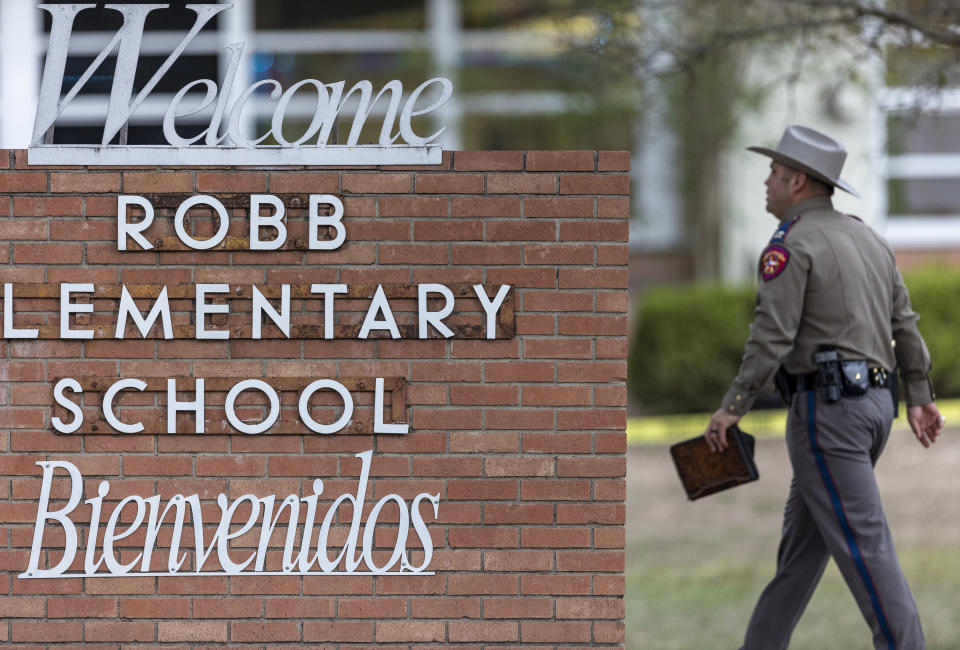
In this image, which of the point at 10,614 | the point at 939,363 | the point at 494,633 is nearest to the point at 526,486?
the point at 494,633

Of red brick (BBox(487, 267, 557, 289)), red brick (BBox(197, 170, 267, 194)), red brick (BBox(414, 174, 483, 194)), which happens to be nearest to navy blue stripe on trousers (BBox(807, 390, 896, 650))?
red brick (BBox(487, 267, 557, 289))

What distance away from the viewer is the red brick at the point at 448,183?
4.09 m

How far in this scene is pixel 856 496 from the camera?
4.03 metres

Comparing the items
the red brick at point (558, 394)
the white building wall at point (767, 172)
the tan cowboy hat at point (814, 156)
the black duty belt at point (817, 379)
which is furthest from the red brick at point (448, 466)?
the white building wall at point (767, 172)

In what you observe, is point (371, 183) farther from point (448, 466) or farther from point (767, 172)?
point (767, 172)

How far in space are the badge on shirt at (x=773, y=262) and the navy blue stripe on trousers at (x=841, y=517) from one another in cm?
42

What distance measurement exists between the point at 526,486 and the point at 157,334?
1348 mm

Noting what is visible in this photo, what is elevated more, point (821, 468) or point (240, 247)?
point (240, 247)

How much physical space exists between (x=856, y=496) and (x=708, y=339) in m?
7.38

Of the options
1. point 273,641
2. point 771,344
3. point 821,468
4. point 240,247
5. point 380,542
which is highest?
point 240,247

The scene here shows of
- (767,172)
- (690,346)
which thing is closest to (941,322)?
(690,346)

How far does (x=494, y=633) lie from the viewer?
Answer: 4129mm

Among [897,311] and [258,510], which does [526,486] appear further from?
[897,311]

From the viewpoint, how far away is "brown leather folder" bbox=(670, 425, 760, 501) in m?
4.32
